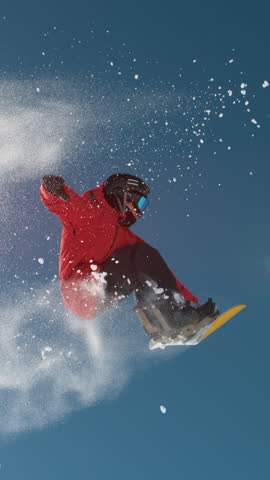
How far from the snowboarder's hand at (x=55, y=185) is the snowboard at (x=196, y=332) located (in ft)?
7.68

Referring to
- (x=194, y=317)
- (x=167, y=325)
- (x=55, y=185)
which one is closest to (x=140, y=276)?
(x=167, y=325)

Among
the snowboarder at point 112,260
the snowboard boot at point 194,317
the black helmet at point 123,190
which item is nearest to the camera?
the snowboard boot at point 194,317

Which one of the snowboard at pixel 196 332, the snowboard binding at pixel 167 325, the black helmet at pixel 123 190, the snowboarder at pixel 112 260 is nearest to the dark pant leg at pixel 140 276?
the snowboarder at pixel 112 260

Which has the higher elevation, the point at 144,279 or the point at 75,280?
the point at 75,280

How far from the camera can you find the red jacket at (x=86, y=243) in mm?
6773

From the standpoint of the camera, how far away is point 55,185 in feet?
21.0

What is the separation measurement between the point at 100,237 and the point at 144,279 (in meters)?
0.95

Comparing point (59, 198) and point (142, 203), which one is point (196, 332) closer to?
point (142, 203)

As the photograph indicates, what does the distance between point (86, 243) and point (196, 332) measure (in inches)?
77.4

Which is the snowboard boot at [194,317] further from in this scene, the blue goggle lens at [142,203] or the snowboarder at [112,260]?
the blue goggle lens at [142,203]

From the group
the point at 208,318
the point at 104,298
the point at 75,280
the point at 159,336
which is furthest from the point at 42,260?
the point at 208,318

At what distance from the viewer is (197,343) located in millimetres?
6770

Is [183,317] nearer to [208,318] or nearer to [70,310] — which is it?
[208,318]

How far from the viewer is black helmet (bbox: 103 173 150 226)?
6.71 metres
